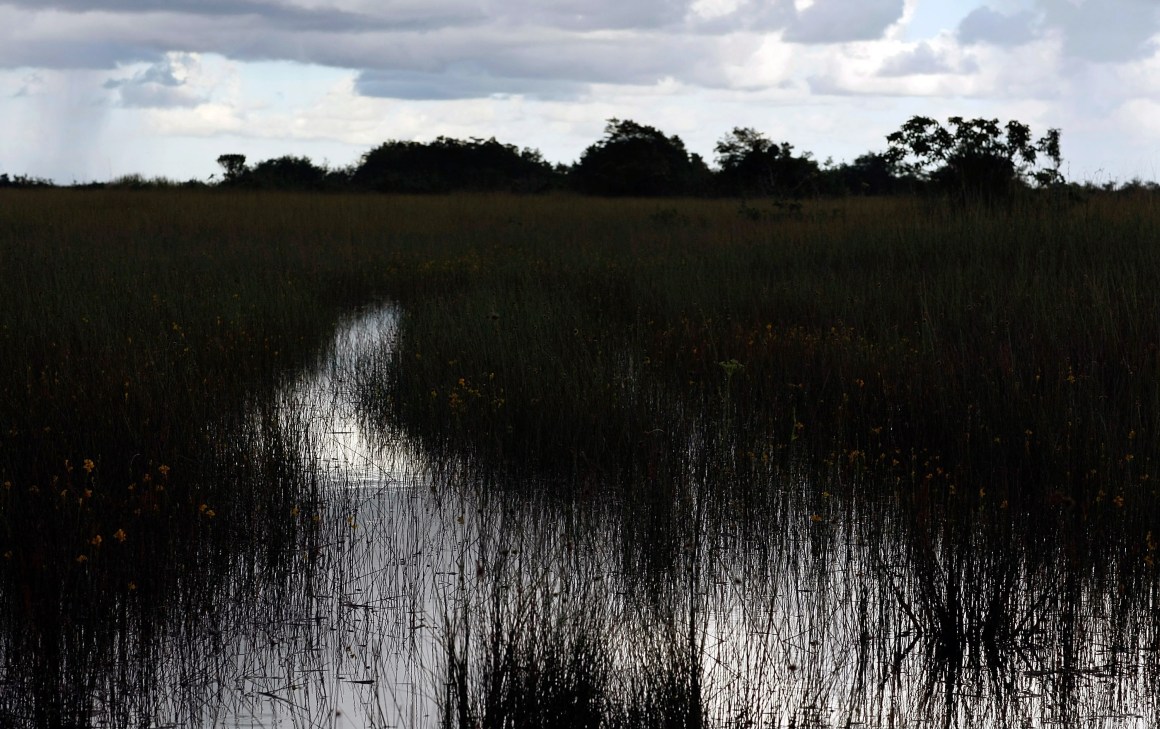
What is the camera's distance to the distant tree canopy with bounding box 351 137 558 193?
39719mm

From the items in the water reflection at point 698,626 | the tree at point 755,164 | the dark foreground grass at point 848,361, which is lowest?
the water reflection at point 698,626

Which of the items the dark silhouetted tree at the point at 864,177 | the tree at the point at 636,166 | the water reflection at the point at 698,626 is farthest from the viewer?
the tree at the point at 636,166

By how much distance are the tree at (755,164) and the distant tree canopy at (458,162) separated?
6713 mm

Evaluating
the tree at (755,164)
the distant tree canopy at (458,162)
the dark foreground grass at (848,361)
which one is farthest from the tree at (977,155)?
the distant tree canopy at (458,162)

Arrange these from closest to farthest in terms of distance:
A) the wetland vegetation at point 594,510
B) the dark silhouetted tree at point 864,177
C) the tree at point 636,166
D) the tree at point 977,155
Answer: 1. the wetland vegetation at point 594,510
2. the tree at point 977,155
3. the dark silhouetted tree at point 864,177
4. the tree at point 636,166

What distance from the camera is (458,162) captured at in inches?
1634

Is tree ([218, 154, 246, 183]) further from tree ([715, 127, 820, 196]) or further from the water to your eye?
the water

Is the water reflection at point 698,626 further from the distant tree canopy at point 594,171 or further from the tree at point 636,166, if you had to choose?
the tree at point 636,166

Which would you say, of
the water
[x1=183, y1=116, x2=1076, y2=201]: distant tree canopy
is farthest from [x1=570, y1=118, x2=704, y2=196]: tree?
the water

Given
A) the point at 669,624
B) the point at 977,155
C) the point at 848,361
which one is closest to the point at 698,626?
the point at 669,624

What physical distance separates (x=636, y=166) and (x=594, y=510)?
3196 cm

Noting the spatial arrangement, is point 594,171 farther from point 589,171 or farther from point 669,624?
point 669,624

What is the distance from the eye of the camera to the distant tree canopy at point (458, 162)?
39.7 metres

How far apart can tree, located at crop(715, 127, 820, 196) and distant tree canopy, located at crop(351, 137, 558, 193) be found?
22.0 feet
